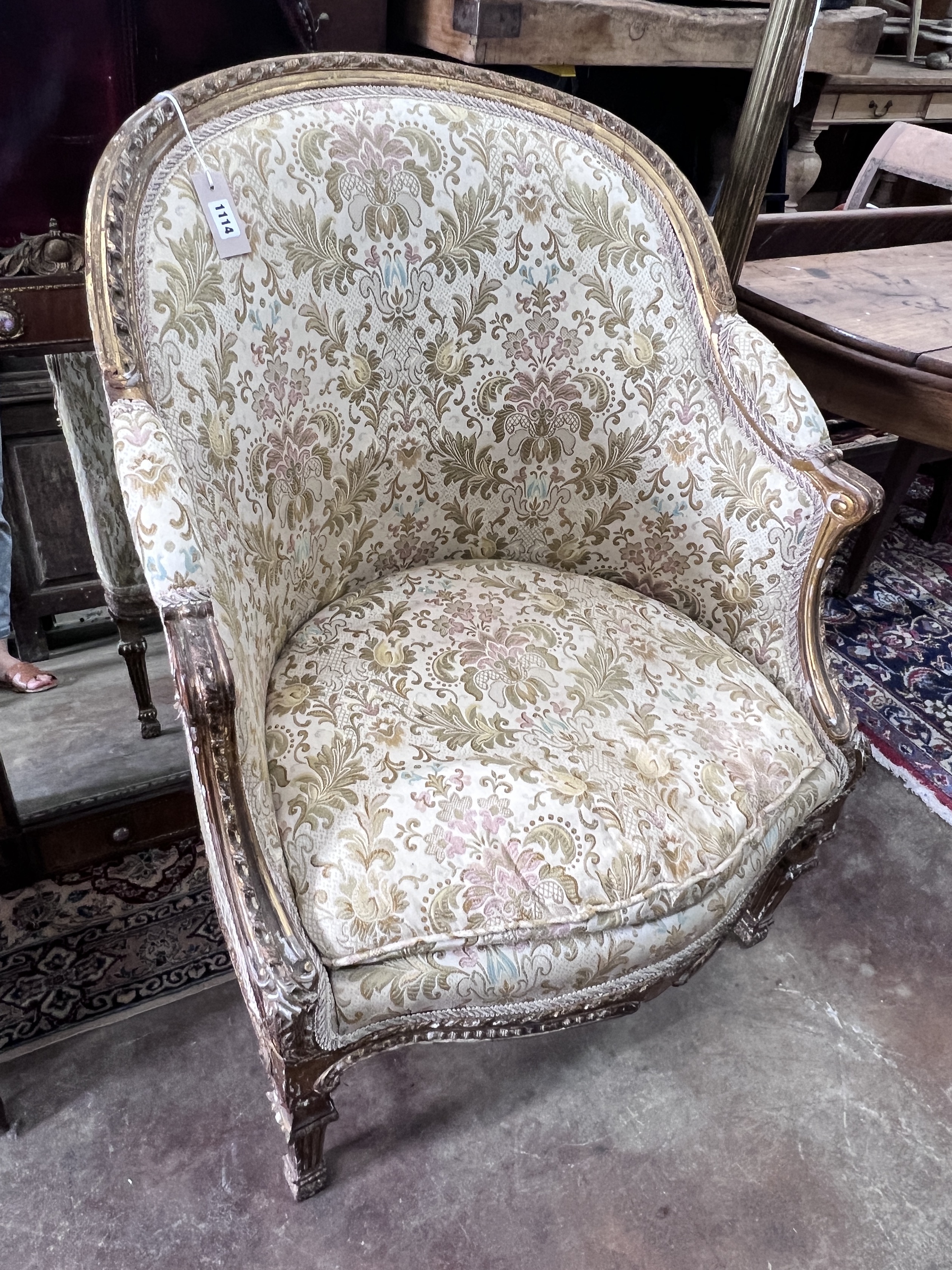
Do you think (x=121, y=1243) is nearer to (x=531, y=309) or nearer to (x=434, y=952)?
(x=434, y=952)

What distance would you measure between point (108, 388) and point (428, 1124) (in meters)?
0.91

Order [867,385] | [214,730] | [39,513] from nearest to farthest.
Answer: [214,730], [39,513], [867,385]

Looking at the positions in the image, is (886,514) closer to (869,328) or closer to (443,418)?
(869,328)

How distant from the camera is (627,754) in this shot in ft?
3.20

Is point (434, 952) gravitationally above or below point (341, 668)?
below

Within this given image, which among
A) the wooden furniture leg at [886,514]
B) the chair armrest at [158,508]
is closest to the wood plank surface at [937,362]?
the wooden furniture leg at [886,514]

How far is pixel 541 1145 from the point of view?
Result: 3.65ft

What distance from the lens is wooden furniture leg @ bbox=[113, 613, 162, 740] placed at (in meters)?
1.26

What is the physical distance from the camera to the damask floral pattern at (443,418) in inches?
34.2

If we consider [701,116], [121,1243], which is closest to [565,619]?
[121,1243]

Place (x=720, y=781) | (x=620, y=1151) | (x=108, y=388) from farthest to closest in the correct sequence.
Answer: (x=620, y=1151), (x=720, y=781), (x=108, y=388)

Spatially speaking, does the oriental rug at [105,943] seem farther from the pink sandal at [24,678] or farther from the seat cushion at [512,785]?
the seat cushion at [512,785]

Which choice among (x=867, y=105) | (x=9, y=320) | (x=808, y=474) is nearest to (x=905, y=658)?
(x=808, y=474)

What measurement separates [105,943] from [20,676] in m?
0.40
